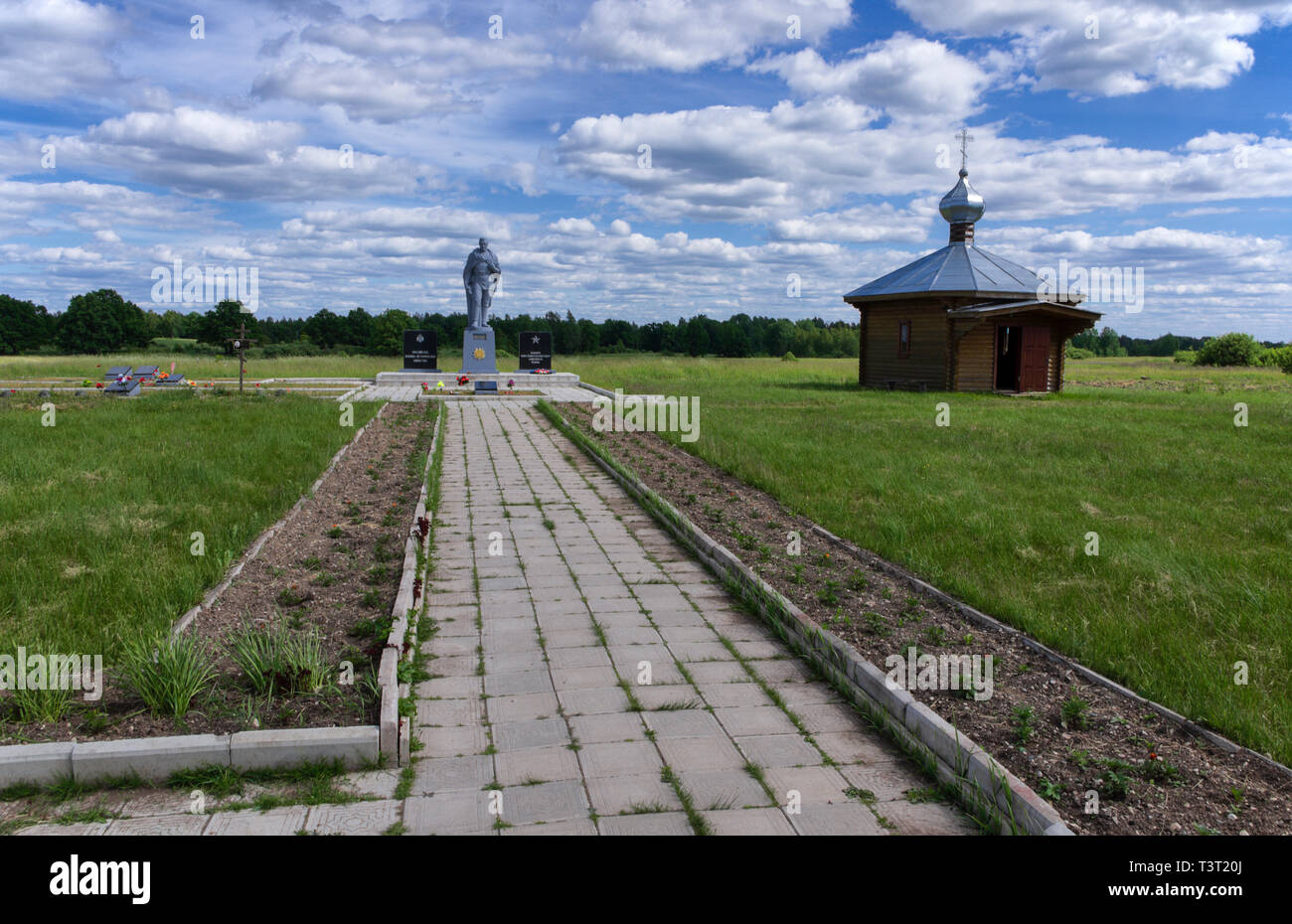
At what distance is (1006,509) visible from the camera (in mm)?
8438

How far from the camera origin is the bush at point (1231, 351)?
48.2m

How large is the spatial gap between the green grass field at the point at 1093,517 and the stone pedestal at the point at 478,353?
12.9 metres

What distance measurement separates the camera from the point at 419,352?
30.6 m

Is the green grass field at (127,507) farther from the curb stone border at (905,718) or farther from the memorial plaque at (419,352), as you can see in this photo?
the memorial plaque at (419,352)

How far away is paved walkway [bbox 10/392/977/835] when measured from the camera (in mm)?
3172

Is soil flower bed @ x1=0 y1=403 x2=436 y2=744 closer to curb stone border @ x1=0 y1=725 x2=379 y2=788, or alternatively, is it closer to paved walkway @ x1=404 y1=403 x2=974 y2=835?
curb stone border @ x1=0 y1=725 x2=379 y2=788

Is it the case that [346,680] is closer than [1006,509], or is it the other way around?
[346,680]

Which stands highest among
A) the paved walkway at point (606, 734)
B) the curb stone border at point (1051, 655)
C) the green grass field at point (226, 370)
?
the green grass field at point (226, 370)

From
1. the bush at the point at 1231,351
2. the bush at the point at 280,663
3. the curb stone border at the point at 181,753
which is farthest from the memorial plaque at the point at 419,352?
the bush at the point at 1231,351

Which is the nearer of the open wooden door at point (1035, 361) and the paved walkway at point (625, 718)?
the paved walkway at point (625, 718)

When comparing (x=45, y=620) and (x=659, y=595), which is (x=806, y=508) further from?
(x=45, y=620)

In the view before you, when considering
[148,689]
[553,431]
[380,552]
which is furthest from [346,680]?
[553,431]

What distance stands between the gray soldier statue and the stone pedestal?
326 millimetres

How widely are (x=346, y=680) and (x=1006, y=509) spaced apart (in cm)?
667
